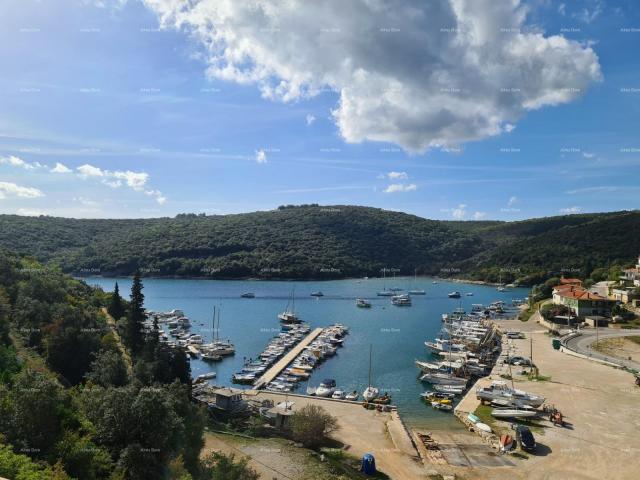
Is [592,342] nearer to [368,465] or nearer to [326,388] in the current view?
[326,388]

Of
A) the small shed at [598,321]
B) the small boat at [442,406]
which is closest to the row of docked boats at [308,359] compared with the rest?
the small boat at [442,406]

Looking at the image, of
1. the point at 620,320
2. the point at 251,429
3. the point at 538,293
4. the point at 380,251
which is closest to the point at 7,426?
the point at 251,429

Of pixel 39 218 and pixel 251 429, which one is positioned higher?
pixel 39 218

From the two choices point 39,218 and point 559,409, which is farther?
point 39,218

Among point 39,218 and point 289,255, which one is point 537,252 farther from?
point 39,218

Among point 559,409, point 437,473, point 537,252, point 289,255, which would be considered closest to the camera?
point 437,473

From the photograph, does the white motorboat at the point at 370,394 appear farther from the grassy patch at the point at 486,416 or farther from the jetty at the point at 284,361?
the jetty at the point at 284,361

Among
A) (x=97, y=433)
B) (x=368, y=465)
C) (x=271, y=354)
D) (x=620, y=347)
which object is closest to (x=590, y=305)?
(x=620, y=347)
